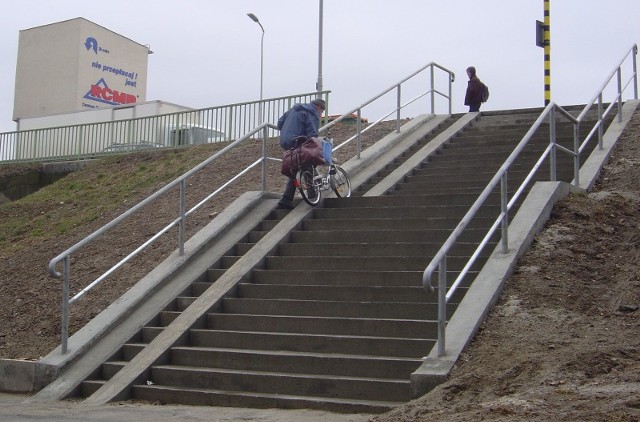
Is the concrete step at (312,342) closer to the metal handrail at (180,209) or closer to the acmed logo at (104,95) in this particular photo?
the metal handrail at (180,209)

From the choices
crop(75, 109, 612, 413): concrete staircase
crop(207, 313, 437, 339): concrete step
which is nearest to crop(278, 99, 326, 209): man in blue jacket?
crop(75, 109, 612, 413): concrete staircase

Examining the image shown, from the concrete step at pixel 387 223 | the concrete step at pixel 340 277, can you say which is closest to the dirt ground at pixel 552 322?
the concrete step at pixel 340 277

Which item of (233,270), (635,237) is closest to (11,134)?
(233,270)

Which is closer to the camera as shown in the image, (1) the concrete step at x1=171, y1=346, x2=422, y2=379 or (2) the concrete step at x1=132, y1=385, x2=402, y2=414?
(2) the concrete step at x1=132, y1=385, x2=402, y2=414

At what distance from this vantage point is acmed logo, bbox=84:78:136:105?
33.6 meters

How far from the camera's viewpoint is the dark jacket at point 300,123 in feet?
38.3

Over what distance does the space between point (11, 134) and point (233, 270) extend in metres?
16.1

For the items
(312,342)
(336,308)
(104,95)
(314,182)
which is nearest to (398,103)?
(314,182)

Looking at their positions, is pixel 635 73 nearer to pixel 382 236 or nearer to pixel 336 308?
pixel 382 236

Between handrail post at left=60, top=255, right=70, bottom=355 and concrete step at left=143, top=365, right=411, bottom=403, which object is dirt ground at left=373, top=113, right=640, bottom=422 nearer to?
concrete step at left=143, top=365, right=411, bottom=403

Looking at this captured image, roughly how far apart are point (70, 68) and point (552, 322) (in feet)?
92.0

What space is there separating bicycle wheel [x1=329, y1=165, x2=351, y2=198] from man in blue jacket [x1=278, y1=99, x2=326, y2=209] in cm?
57

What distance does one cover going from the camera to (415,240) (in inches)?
398

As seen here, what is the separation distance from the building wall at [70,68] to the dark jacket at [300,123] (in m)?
22.6
